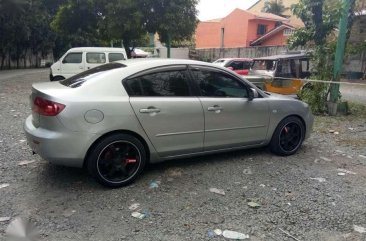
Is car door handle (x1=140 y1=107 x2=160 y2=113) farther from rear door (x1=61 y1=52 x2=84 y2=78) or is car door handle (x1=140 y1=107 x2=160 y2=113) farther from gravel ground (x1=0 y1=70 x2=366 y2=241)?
rear door (x1=61 y1=52 x2=84 y2=78)

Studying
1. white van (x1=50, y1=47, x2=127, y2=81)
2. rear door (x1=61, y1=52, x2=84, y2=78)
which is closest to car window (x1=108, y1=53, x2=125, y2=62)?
white van (x1=50, y1=47, x2=127, y2=81)

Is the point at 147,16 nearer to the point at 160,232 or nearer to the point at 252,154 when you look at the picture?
the point at 252,154

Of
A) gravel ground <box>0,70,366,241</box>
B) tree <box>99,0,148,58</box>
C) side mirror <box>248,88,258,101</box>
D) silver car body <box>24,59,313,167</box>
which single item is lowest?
gravel ground <box>0,70,366,241</box>

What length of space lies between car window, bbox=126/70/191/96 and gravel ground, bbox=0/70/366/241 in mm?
1071

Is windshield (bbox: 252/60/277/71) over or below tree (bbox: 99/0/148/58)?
below

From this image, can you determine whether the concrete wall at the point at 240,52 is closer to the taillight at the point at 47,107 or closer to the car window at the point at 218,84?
the car window at the point at 218,84

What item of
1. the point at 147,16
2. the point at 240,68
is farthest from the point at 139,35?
the point at 240,68

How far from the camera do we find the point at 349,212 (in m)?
3.54

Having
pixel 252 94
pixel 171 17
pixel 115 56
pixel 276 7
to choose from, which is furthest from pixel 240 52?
pixel 252 94

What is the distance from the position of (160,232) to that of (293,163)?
2610 millimetres

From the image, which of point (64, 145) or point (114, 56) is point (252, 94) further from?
point (114, 56)

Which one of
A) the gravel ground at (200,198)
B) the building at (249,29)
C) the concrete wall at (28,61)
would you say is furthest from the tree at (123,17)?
the building at (249,29)

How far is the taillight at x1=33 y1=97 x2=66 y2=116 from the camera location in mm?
3631

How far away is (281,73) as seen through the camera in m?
10.9
